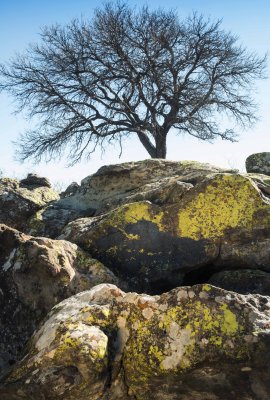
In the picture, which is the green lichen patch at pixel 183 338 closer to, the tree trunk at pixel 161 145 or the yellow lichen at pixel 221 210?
the yellow lichen at pixel 221 210

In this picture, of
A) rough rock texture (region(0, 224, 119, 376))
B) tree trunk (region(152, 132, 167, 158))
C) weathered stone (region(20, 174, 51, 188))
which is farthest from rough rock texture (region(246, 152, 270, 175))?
tree trunk (region(152, 132, 167, 158))

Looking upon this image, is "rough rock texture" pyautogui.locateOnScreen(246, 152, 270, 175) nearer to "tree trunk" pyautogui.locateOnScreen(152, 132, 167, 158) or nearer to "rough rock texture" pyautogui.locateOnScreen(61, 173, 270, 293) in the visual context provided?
"rough rock texture" pyautogui.locateOnScreen(61, 173, 270, 293)

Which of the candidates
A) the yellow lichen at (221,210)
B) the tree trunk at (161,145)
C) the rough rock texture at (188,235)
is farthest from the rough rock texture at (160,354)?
the tree trunk at (161,145)

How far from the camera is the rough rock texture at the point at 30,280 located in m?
3.57

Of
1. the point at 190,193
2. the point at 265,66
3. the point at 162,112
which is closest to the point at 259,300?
the point at 190,193

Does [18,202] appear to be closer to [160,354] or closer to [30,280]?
[30,280]

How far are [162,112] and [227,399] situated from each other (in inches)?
801

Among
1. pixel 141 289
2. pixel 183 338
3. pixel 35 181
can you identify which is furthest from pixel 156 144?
pixel 183 338

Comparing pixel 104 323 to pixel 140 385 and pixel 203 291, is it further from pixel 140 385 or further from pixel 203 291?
pixel 203 291

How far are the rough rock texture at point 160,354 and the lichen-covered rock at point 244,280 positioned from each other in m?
0.93

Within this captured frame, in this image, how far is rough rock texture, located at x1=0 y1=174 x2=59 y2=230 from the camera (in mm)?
6062

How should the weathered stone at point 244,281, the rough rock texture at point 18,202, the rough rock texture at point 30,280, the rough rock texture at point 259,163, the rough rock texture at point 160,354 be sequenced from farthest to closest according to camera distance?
the rough rock texture at point 259,163, the rough rock texture at point 18,202, the weathered stone at point 244,281, the rough rock texture at point 30,280, the rough rock texture at point 160,354

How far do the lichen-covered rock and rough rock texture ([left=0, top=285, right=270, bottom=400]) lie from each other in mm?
930

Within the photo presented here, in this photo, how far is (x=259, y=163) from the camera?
23.1 feet
